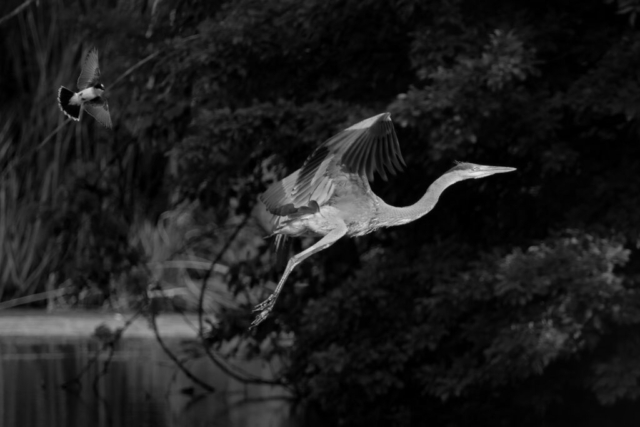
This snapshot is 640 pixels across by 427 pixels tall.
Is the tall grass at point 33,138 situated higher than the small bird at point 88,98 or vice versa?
the tall grass at point 33,138

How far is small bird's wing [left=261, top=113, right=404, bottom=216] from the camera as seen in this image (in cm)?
559

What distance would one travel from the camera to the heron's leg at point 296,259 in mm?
5121

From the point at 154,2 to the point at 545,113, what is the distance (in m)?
3.84

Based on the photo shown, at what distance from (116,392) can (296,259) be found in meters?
6.31

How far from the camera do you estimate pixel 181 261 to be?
1341cm

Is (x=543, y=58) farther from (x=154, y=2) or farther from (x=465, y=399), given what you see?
(x=154, y=2)

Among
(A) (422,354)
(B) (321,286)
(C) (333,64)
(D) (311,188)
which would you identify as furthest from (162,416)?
(D) (311,188)

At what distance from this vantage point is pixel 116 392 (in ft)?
36.8

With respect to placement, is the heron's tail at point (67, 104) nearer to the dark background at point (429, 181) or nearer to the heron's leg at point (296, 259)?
the dark background at point (429, 181)

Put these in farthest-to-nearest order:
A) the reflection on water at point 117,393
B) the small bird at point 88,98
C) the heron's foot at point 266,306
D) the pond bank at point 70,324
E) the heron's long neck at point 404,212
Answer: the pond bank at point 70,324
the reflection on water at point 117,393
the small bird at point 88,98
the heron's long neck at point 404,212
the heron's foot at point 266,306

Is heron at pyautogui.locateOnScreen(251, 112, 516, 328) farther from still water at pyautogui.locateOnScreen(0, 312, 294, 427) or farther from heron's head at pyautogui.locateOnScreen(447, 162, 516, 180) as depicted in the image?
still water at pyautogui.locateOnScreen(0, 312, 294, 427)

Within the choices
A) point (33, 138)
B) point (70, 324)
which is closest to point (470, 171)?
point (70, 324)

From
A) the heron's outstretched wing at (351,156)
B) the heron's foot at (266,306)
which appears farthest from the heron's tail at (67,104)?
the heron's foot at (266,306)

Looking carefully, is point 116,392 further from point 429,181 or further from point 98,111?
point 98,111
